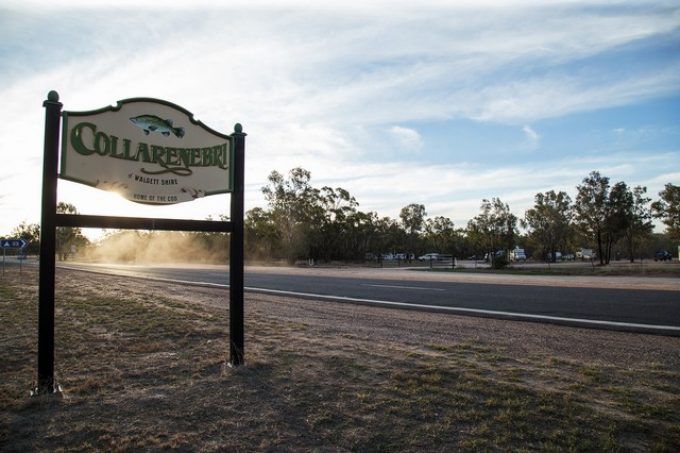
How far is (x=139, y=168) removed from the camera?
5039 mm

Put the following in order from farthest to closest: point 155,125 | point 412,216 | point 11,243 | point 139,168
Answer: point 412,216, point 11,243, point 155,125, point 139,168

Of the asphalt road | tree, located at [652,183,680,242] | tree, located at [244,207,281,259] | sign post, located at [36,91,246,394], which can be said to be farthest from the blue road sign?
tree, located at [652,183,680,242]

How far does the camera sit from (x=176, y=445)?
3148 millimetres

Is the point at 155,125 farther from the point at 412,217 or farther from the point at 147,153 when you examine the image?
the point at 412,217

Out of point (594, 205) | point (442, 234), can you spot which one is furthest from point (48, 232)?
point (442, 234)

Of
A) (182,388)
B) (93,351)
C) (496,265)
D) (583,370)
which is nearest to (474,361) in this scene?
(583,370)

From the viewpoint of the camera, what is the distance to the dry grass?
3.27 meters

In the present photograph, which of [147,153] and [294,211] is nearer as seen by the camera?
[147,153]

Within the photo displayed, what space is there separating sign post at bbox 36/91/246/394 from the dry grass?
2.31 feet

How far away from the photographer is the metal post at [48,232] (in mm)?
4359

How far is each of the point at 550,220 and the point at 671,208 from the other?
1660 cm

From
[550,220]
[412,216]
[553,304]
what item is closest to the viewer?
[553,304]

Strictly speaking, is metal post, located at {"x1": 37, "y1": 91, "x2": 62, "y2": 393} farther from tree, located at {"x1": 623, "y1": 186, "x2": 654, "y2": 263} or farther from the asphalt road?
tree, located at {"x1": 623, "y1": 186, "x2": 654, "y2": 263}

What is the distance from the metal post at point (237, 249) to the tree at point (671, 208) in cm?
4237
